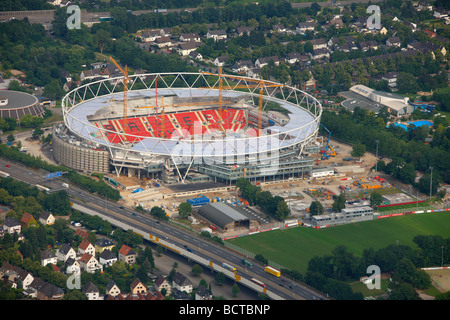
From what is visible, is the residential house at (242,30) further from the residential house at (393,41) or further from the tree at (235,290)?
the tree at (235,290)

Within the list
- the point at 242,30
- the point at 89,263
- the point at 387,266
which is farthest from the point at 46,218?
the point at 242,30

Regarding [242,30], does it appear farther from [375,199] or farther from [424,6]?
[375,199]

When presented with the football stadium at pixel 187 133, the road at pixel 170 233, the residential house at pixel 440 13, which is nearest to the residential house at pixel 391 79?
the football stadium at pixel 187 133

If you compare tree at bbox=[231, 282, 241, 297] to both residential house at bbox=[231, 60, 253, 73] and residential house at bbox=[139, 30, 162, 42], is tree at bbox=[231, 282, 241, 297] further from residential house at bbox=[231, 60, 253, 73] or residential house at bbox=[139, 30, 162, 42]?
residential house at bbox=[139, 30, 162, 42]

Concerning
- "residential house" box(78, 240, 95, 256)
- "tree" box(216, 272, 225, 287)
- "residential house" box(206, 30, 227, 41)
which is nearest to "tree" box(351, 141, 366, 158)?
"tree" box(216, 272, 225, 287)

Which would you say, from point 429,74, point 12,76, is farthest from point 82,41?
point 429,74

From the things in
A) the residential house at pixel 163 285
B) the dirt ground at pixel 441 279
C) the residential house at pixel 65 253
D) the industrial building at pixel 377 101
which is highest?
the residential house at pixel 65 253
